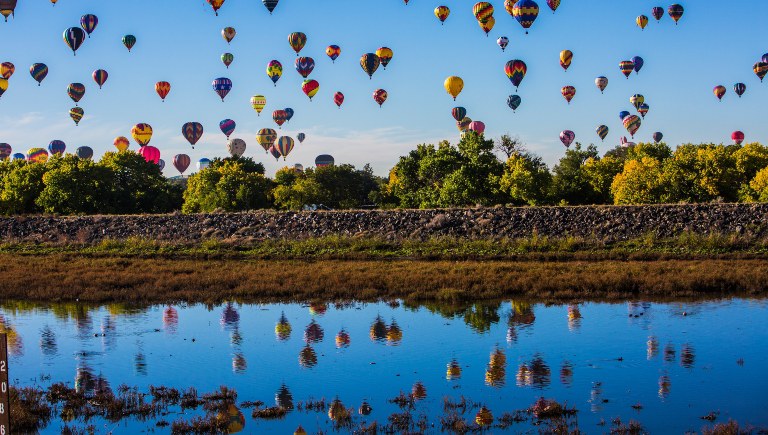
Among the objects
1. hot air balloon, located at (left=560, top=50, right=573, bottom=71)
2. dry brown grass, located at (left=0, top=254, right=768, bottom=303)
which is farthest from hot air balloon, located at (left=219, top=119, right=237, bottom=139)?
dry brown grass, located at (left=0, top=254, right=768, bottom=303)

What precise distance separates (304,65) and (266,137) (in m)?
33.6

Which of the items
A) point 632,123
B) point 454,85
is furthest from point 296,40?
point 632,123

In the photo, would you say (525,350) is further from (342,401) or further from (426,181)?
(426,181)

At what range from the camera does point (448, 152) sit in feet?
296

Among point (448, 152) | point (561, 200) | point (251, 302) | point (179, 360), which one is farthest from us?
point (561, 200)

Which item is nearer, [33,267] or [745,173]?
[33,267]

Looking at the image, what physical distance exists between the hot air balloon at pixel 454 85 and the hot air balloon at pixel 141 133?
40098 millimetres

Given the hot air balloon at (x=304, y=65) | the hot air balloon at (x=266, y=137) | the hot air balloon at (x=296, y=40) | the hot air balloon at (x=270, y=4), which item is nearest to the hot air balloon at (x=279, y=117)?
the hot air balloon at (x=266, y=137)

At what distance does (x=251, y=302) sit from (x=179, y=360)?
1133 centimetres

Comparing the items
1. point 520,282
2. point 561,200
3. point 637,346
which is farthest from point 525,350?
point 561,200

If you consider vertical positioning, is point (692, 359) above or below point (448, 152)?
below

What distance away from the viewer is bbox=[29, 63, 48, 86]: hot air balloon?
98.1 m

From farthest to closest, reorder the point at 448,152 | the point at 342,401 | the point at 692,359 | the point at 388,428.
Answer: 1. the point at 448,152
2. the point at 692,359
3. the point at 342,401
4. the point at 388,428

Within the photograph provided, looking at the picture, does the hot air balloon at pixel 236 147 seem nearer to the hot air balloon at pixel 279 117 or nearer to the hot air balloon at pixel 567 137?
the hot air balloon at pixel 279 117
